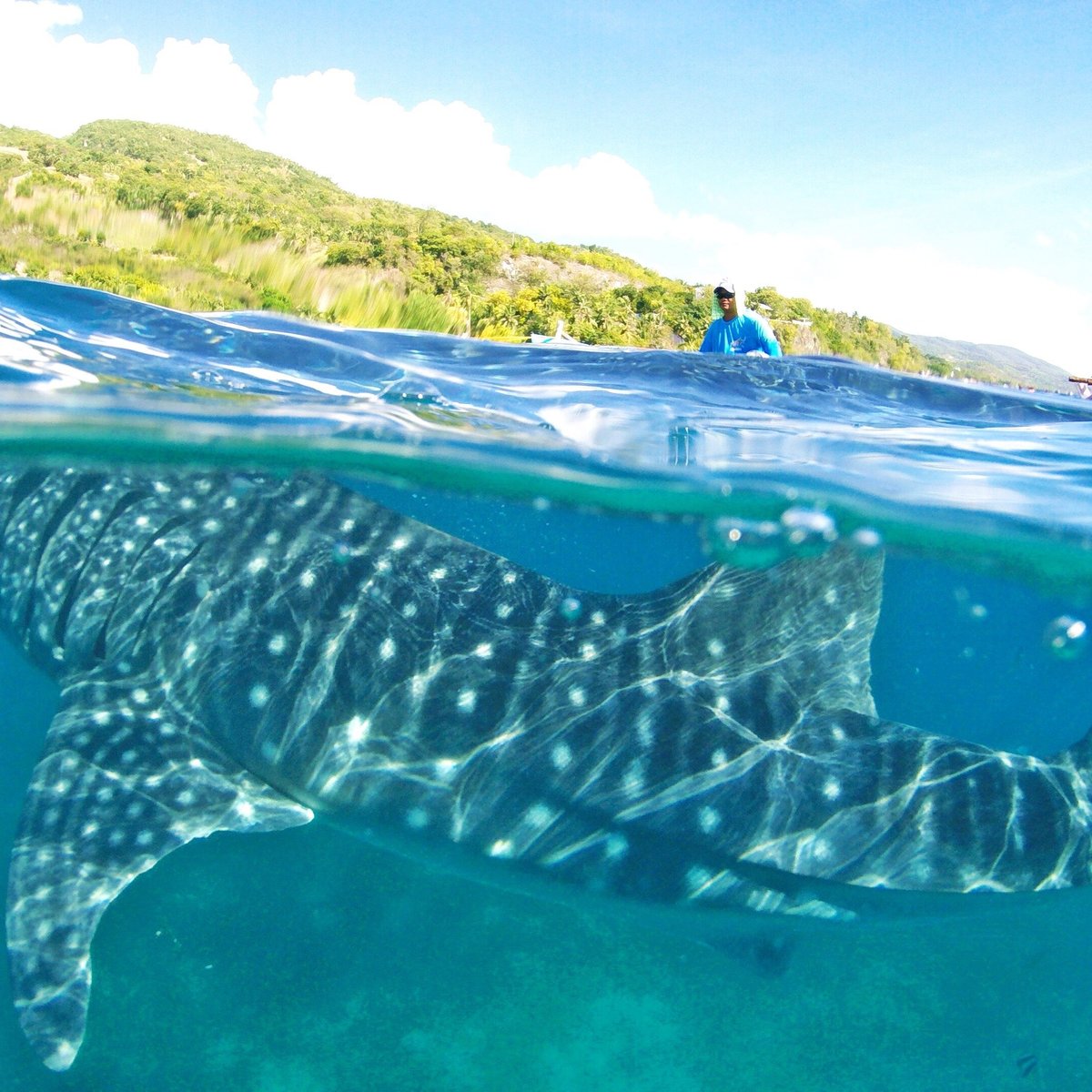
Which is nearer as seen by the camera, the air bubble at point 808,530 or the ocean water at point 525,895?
the ocean water at point 525,895

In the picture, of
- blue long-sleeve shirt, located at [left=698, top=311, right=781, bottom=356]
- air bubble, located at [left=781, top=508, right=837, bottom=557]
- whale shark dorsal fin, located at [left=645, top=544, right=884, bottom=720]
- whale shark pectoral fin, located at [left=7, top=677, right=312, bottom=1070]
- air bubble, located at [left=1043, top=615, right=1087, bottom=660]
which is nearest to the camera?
whale shark pectoral fin, located at [left=7, top=677, right=312, bottom=1070]

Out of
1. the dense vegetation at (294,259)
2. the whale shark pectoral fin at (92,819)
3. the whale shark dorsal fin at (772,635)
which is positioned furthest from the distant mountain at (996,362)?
the whale shark pectoral fin at (92,819)

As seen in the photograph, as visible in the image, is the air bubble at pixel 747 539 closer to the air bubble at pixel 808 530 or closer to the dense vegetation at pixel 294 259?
the air bubble at pixel 808 530

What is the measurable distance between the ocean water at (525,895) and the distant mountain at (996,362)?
4.43 feet

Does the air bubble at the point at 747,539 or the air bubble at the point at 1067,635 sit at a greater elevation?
the air bubble at the point at 747,539

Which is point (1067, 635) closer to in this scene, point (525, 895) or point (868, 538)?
point (868, 538)

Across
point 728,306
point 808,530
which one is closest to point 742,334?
point 728,306

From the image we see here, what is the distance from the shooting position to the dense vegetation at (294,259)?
10.5 meters

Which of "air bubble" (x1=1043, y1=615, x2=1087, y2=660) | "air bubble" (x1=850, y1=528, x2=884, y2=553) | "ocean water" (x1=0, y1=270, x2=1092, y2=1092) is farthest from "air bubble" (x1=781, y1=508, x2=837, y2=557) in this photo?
"air bubble" (x1=1043, y1=615, x2=1087, y2=660)

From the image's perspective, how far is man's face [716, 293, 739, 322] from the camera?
9766mm

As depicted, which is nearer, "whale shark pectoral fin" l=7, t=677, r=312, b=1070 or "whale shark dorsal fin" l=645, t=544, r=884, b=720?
"whale shark pectoral fin" l=7, t=677, r=312, b=1070

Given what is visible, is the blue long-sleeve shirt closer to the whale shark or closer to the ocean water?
the ocean water

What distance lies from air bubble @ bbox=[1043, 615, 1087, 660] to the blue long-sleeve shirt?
7.85 metres

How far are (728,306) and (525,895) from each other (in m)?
6.73
